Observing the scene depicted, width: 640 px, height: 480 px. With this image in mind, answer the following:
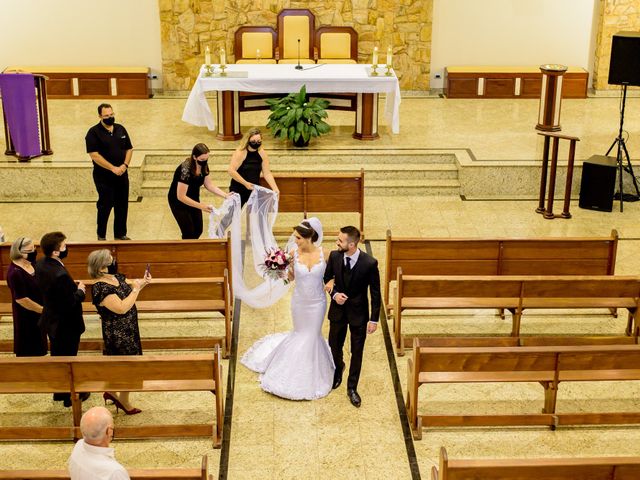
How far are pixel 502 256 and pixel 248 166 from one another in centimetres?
271

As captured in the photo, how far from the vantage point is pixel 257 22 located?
1552 centimetres

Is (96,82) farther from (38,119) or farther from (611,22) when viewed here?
(611,22)

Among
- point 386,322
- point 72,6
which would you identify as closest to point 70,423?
point 386,322

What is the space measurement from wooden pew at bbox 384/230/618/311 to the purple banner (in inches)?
224

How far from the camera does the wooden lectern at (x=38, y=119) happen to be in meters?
12.0

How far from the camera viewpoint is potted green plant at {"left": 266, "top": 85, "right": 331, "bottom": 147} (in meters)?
12.5

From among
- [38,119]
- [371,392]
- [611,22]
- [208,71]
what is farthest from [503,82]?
[371,392]

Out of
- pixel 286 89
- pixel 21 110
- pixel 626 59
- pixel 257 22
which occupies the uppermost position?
pixel 257 22

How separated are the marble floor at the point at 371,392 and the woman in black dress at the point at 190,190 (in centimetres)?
102

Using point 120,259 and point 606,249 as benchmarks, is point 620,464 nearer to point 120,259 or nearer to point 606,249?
point 606,249

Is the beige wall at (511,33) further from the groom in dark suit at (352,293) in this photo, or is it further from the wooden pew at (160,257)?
the groom in dark suit at (352,293)

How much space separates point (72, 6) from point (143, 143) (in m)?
3.77

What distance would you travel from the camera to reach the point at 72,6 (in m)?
15.4

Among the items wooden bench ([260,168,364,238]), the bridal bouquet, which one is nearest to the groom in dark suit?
the bridal bouquet
